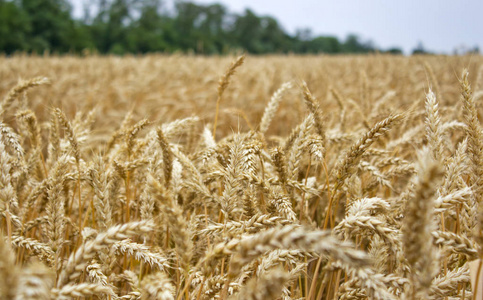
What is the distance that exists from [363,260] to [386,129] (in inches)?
28.2

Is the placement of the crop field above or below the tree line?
below

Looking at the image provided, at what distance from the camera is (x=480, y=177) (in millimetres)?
1290

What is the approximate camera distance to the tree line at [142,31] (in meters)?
37.7

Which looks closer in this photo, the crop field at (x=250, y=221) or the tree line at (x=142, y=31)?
the crop field at (x=250, y=221)

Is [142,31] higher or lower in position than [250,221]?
higher

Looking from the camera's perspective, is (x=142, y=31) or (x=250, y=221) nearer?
(x=250, y=221)

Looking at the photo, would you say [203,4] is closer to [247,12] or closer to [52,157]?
[247,12]

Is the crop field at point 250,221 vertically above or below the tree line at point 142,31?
below

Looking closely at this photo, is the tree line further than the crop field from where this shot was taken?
Yes

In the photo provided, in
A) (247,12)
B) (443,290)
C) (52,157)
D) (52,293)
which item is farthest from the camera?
(247,12)

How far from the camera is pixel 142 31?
5344 cm

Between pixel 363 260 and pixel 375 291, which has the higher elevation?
pixel 363 260

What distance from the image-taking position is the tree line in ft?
124

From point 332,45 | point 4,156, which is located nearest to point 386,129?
point 4,156
